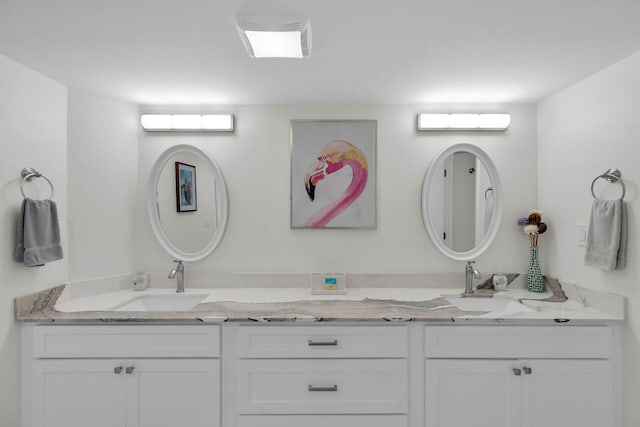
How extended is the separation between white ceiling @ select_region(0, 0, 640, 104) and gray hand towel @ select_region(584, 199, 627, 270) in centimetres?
73

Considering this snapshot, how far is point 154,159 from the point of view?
8.48 feet

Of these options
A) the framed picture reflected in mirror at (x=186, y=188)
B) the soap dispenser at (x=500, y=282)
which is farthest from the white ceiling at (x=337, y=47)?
the soap dispenser at (x=500, y=282)

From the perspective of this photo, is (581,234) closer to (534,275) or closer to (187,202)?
(534,275)

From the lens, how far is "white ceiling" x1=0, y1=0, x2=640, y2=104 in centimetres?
140

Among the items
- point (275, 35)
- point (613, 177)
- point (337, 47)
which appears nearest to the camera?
point (275, 35)
